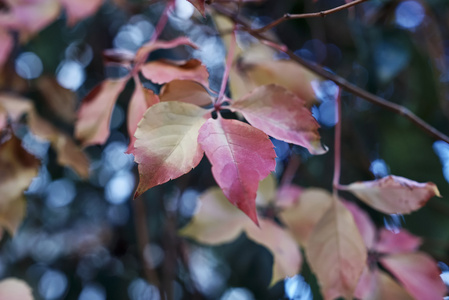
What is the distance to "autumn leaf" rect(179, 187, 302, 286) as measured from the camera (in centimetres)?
41

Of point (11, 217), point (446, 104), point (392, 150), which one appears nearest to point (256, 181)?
point (11, 217)

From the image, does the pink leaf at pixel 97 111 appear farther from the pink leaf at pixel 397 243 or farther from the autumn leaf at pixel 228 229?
the pink leaf at pixel 397 243

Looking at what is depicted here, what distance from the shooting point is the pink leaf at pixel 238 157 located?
23cm

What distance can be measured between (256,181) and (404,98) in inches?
24.5

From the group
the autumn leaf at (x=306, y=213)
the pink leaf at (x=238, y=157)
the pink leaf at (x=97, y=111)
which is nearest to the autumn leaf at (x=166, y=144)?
the pink leaf at (x=238, y=157)

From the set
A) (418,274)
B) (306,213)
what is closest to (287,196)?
(306,213)

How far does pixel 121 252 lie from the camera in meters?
0.92

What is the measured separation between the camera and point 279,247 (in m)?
0.41

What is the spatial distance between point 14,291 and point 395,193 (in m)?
0.34

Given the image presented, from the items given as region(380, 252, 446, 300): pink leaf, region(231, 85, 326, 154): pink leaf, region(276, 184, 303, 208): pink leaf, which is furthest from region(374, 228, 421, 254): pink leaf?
region(231, 85, 326, 154): pink leaf

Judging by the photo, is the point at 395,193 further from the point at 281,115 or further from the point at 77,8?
the point at 77,8

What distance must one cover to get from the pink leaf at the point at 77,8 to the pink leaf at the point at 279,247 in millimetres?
316

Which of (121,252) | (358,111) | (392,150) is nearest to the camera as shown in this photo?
(392,150)

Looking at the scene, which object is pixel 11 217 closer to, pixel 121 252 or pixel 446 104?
pixel 121 252
